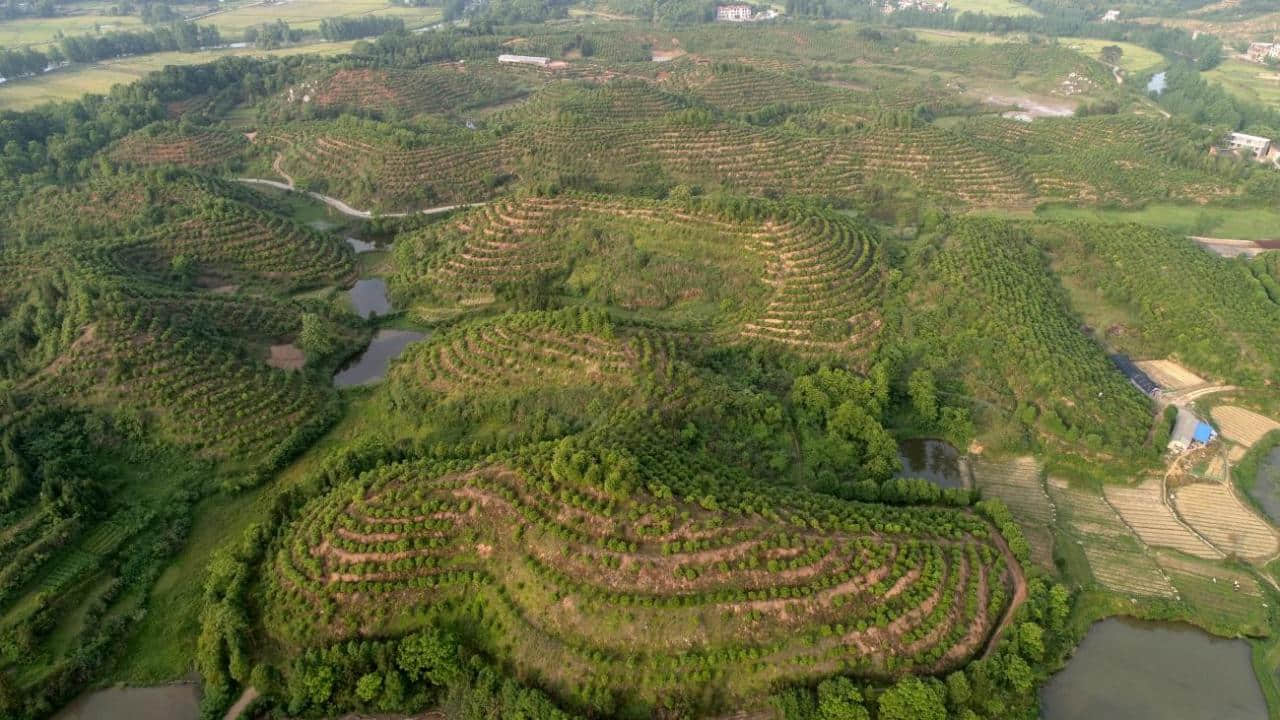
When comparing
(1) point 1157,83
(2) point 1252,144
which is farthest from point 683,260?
(1) point 1157,83

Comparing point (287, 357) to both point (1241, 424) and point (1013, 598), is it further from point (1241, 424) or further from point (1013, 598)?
point (1241, 424)

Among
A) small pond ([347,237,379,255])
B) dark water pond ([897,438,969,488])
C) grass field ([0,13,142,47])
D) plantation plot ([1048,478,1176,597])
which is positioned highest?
grass field ([0,13,142,47])

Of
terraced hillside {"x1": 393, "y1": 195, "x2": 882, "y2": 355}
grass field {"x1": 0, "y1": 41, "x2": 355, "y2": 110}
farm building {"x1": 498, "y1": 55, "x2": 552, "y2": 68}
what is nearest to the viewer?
terraced hillside {"x1": 393, "y1": 195, "x2": 882, "y2": 355}

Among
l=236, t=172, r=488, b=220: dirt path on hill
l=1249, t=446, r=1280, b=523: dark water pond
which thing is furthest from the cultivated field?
l=236, t=172, r=488, b=220: dirt path on hill

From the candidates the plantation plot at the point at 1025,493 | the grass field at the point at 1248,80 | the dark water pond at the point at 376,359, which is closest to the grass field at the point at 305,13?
the dark water pond at the point at 376,359

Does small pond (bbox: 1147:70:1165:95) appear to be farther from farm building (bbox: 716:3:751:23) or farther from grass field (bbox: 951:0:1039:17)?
farm building (bbox: 716:3:751:23)

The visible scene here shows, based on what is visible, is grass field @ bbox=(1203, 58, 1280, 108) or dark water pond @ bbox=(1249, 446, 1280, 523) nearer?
dark water pond @ bbox=(1249, 446, 1280, 523)

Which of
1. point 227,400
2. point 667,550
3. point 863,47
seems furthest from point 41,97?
point 863,47

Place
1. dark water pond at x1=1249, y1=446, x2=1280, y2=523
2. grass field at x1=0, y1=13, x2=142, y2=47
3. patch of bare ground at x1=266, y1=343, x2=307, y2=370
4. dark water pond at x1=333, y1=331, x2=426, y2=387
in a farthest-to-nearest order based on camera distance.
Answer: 1. grass field at x1=0, y1=13, x2=142, y2=47
2. dark water pond at x1=333, y1=331, x2=426, y2=387
3. patch of bare ground at x1=266, y1=343, x2=307, y2=370
4. dark water pond at x1=1249, y1=446, x2=1280, y2=523
